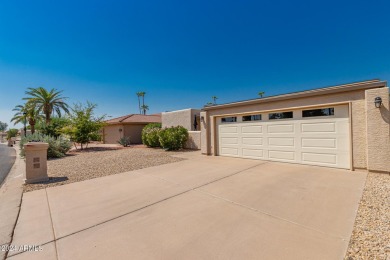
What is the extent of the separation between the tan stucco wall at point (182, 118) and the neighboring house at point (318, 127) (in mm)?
6354

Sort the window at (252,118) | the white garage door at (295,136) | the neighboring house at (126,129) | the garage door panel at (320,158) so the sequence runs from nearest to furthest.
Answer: the white garage door at (295,136) → the garage door panel at (320,158) → the window at (252,118) → the neighboring house at (126,129)

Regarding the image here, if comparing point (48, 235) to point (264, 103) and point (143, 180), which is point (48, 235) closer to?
point (143, 180)

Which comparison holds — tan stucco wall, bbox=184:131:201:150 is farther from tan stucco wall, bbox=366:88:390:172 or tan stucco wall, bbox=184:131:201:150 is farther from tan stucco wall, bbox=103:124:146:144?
tan stucco wall, bbox=103:124:146:144

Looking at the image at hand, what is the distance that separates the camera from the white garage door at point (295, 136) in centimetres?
693

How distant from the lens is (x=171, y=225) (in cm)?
331

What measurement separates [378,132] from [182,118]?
1358cm

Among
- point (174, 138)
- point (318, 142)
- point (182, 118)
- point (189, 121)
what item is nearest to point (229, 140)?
point (318, 142)

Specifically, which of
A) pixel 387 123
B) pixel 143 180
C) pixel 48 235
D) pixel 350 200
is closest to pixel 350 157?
pixel 387 123

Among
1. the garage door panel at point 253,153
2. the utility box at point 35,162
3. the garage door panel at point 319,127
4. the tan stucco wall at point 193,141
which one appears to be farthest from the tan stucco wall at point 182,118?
the utility box at point 35,162

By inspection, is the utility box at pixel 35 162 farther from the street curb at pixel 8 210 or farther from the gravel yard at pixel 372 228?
the gravel yard at pixel 372 228

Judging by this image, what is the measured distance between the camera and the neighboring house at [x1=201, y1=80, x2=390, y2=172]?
609cm

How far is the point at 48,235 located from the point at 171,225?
2080mm

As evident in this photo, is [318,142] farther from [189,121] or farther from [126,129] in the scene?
[126,129]

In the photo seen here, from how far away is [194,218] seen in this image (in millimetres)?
3553
